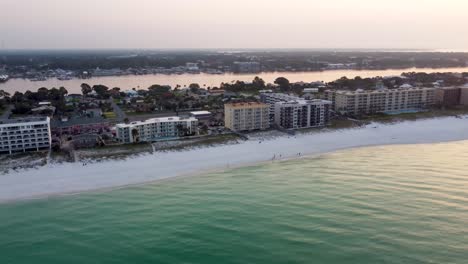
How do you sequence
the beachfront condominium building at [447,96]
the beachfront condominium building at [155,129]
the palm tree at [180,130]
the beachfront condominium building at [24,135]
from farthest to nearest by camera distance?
the beachfront condominium building at [447,96]
the palm tree at [180,130]
the beachfront condominium building at [155,129]
the beachfront condominium building at [24,135]

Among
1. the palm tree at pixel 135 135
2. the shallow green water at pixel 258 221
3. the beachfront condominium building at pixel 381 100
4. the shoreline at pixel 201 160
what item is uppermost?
the beachfront condominium building at pixel 381 100

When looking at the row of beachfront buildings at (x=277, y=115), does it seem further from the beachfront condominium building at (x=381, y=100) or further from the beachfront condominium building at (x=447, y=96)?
the beachfront condominium building at (x=447, y=96)

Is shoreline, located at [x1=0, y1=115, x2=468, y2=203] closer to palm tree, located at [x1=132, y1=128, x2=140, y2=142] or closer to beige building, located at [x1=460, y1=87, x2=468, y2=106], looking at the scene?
palm tree, located at [x1=132, y1=128, x2=140, y2=142]

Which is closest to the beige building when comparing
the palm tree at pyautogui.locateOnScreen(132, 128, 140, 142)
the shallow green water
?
the shallow green water

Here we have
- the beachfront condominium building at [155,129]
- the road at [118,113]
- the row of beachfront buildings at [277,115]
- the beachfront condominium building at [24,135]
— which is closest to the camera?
the beachfront condominium building at [24,135]

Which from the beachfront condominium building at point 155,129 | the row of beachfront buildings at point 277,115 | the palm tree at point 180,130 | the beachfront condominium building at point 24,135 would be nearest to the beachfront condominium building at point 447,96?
the row of beachfront buildings at point 277,115

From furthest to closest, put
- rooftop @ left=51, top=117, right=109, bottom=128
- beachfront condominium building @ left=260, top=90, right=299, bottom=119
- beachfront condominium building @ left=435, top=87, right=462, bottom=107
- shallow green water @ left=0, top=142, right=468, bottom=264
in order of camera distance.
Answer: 1. beachfront condominium building @ left=435, top=87, right=462, bottom=107
2. beachfront condominium building @ left=260, top=90, right=299, bottom=119
3. rooftop @ left=51, top=117, right=109, bottom=128
4. shallow green water @ left=0, top=142, right=468, bottom=264
